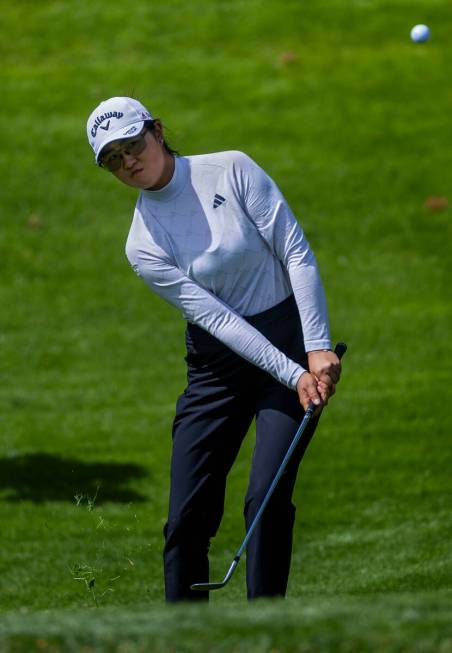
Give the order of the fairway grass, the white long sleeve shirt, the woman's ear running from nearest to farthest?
the fairway grass
the white long sleeve shirt
the woman's ear

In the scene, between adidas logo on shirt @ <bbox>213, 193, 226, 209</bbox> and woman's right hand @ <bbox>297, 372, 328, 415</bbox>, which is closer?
woman's right hand @ <bbox>297, 372, 328, 415</bbox>

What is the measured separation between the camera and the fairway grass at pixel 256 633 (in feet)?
12.2

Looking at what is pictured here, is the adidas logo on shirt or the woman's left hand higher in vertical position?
the adidas logo on shirt

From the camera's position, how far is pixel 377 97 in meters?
19.3

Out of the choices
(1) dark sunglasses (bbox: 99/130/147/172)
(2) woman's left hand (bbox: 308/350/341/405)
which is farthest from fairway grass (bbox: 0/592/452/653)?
(1) dark sunglasses (bbox: 99/130/147/172)

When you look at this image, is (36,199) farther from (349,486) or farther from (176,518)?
(176,518)

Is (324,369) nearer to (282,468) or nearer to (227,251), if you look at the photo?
(282,468)

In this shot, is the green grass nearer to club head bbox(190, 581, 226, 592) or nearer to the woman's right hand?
club head bbox(190, 581, 226, 592)

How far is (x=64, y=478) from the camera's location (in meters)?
10.8

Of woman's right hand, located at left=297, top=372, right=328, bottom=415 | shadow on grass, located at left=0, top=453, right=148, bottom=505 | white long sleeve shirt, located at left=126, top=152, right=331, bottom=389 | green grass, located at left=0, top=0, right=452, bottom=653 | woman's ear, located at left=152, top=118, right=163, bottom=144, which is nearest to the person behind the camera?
woman's right hand, located at left=297, top=372, right=328, bottom=415

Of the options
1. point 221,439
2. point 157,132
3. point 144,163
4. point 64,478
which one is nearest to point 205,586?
point 221,439

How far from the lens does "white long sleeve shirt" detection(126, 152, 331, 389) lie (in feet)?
18.6

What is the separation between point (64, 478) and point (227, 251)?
5.53 m

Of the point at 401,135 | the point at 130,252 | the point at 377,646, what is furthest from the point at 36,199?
the point at 377,646
